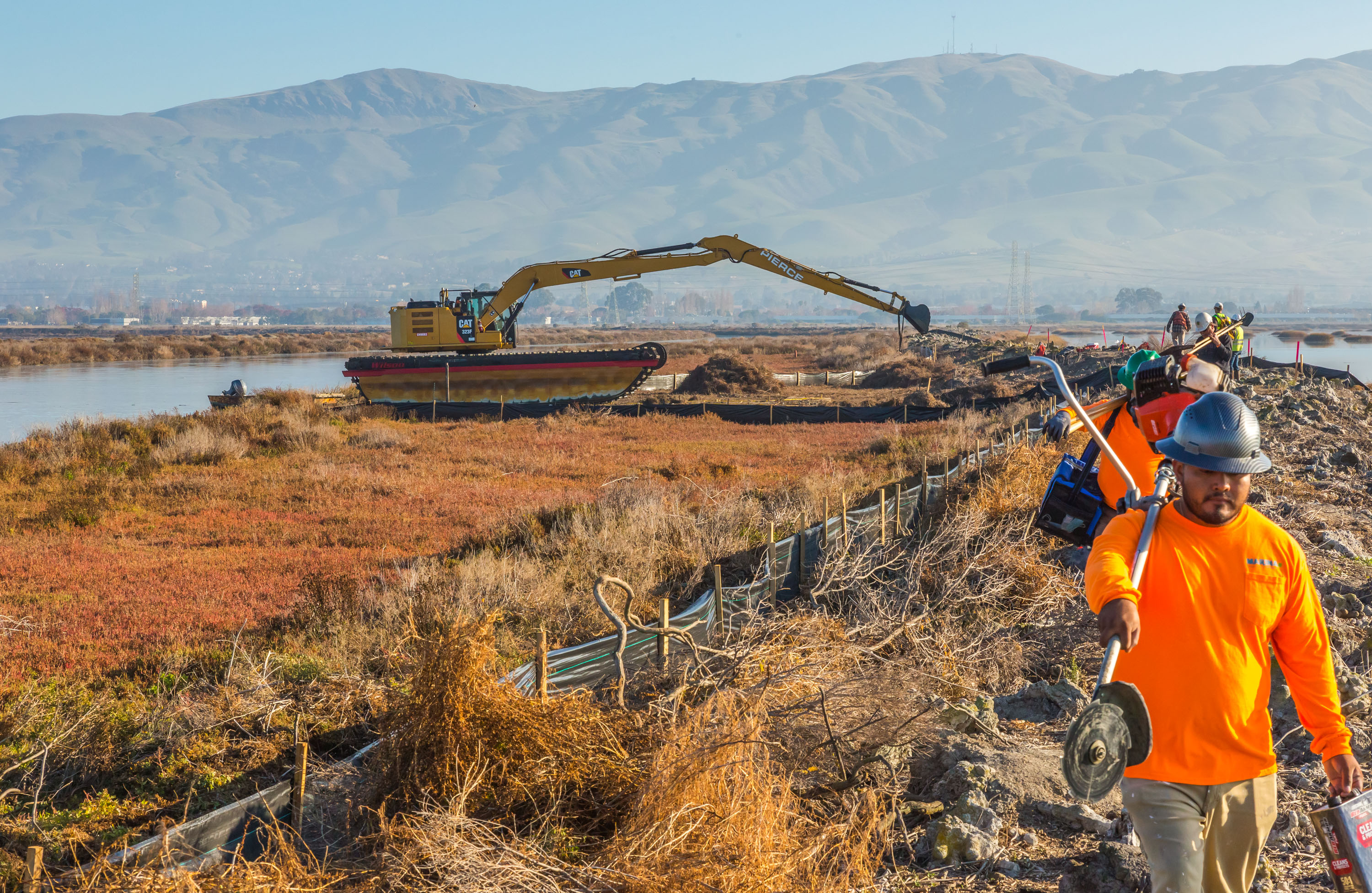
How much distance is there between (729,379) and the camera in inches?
1299

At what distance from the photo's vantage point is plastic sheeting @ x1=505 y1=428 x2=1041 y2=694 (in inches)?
244

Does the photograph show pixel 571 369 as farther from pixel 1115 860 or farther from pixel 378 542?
pixel 1115 860

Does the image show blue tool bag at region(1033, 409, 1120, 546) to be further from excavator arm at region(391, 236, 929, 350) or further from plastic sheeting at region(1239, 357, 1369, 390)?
plastic sheeting at region(1239, 357, 1369, 390)

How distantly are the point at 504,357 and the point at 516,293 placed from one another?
2145 millimetres

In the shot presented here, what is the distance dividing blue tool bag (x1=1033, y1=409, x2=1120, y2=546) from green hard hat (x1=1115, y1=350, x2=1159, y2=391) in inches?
24.7

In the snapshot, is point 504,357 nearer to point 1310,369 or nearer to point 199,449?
point 199,449

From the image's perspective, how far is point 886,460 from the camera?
57.1ft

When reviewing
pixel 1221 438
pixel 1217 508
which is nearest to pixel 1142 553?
pixel 1217 508

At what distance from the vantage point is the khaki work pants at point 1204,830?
2896 mm

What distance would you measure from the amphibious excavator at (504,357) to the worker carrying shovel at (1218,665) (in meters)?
24.7

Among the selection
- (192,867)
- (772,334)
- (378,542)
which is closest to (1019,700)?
(192,867)

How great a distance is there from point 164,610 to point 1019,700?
7.37m

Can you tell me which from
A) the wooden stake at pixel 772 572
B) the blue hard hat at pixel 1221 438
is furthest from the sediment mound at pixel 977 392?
the blue hard hat at pixel 1221 438

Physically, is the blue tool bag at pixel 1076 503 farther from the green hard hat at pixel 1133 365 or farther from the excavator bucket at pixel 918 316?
the excavator bucket at pixel 918 316
